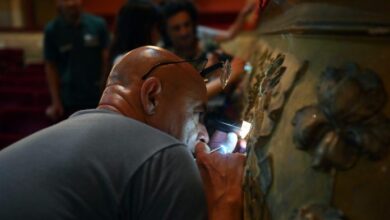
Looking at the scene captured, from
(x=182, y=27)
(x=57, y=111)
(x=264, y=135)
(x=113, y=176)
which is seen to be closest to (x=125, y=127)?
(x=113, y=176)

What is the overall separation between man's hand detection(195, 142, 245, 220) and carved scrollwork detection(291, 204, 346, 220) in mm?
155

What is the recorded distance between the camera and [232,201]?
0.68 m

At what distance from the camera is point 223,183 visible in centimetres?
70

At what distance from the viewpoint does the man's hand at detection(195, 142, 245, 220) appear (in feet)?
2.20

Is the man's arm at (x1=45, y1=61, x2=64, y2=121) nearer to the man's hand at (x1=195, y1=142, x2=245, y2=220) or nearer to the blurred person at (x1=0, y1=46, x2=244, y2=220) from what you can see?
the blurred person at (x1=0, y1=46, x2=244, y2=220)

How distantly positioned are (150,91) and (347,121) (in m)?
0.39

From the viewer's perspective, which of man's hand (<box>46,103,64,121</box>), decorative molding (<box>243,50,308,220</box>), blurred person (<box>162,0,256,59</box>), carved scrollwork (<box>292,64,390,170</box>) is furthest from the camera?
man's hand (<box>46,103,64,121</box>)

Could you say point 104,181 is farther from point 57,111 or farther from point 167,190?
point 57,111

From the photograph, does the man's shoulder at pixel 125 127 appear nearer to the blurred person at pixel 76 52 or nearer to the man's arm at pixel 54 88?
the blurred person at pixel 76 52

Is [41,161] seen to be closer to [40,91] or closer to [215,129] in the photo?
[215,129]

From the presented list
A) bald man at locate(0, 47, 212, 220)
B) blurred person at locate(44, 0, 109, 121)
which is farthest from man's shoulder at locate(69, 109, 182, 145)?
blurred person at locate(44, 0, 109, 121)

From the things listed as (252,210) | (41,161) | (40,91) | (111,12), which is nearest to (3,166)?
(41,161)

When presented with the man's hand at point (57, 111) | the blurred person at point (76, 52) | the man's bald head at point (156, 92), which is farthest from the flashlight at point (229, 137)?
the man's hand at point (57, 111)

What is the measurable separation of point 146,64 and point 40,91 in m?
3.47
